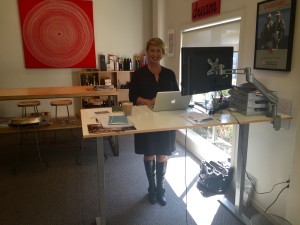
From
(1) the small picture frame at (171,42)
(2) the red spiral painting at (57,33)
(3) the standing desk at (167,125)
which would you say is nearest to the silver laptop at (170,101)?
(3) the standing desk at (167,125)

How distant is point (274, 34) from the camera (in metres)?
1.97

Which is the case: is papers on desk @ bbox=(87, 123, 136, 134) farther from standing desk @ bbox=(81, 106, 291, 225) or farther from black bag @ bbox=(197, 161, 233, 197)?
black bag @ bbox=(197, 161, 233, 197)

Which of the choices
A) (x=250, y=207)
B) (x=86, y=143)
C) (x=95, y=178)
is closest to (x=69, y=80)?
(x=86, y=143)

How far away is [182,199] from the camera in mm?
2486

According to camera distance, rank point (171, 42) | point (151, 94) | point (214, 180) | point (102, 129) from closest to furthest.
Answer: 1. point (102, 129)
2. point (151, 94)
3. point (214, 180)
4. point (171, 42)

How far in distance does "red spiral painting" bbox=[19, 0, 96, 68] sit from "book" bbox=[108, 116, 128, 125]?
11.2ft

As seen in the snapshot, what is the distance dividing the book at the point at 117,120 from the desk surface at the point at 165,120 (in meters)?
0.06

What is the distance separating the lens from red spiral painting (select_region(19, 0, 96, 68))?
4.61 meters

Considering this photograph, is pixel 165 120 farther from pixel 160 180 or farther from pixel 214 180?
pixel 214 180

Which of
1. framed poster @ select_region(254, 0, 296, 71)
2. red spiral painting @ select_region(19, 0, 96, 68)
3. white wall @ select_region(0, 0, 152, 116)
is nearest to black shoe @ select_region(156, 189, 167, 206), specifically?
framed poster @ select_region(254, 0, 296, 71)

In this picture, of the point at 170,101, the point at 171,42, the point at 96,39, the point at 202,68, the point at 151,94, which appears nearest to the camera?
the point at 202,68

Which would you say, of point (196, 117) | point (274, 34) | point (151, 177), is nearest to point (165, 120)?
point (196, 117)

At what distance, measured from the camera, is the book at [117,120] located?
1.75m

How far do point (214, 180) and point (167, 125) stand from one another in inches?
46.9
